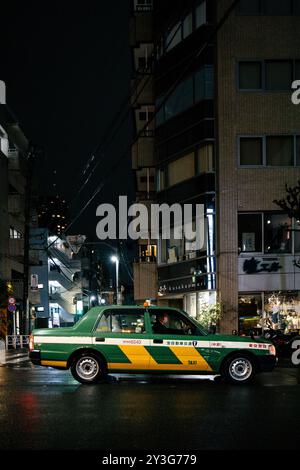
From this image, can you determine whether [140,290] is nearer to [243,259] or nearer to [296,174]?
[243,259]

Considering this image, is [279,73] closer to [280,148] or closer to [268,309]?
[280,148]

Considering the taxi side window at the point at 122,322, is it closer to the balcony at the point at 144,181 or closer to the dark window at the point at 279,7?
the dark window at the point at 279,7

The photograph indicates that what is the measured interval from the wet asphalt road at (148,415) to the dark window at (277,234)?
13.1 m

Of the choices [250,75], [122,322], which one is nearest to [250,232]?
[250,75]

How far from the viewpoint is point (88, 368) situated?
14.3m

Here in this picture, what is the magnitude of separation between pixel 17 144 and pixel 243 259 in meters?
30.4

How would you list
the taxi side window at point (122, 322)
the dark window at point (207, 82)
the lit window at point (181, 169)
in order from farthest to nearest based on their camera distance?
the lit window at point (181, 169), the dark window at point (207, 82), the taxi side window at point (122, 322)

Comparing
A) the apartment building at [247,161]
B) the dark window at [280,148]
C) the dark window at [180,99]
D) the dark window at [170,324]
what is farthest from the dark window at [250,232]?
the dark window at [170,324]

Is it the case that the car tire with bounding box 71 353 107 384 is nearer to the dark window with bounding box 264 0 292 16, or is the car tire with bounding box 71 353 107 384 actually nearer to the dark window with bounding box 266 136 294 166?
the dark window with bounding box 266 136 294 166

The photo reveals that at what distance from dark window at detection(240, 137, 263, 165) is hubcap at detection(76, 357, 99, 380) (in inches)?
632

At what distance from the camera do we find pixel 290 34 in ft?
93.5

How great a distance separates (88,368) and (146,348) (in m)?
1.34

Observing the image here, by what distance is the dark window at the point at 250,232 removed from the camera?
91.9ft
